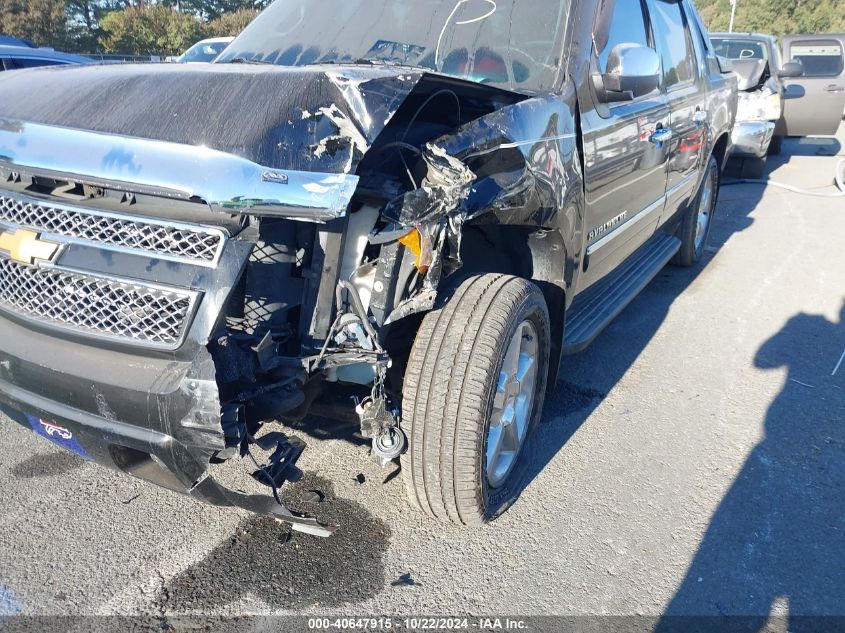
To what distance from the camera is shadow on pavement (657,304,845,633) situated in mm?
2236

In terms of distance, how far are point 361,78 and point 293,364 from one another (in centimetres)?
86

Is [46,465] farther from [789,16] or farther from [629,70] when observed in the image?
[789,16]

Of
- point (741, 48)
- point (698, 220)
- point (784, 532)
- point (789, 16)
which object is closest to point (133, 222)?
point (784, 532)

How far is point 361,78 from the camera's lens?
6.39ft

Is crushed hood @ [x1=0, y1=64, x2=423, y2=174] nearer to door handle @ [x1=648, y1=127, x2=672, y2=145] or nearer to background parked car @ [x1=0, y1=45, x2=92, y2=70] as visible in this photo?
door handle @ [x1=648, y1=127, x2=672, y2=145]

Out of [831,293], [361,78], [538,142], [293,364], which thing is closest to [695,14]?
[831,293]

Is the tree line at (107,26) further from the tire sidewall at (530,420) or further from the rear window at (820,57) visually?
the tire sidewall at (530,420)

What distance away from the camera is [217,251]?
182 cm

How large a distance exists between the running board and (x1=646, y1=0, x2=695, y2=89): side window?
1.11 meters

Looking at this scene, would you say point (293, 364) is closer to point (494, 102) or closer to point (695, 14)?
point (494, 102)

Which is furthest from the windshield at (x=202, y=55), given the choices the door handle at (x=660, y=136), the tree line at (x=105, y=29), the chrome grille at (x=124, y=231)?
the tree line at (x=105, y=29)

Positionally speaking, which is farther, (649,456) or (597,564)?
(649,456)

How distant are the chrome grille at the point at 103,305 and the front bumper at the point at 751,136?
8.99 metres

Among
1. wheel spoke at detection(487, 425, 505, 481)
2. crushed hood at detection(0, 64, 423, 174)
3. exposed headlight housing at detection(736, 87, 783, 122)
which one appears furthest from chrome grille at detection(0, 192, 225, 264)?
exposed headlight housing at detection(736, 87, 783, 122)
